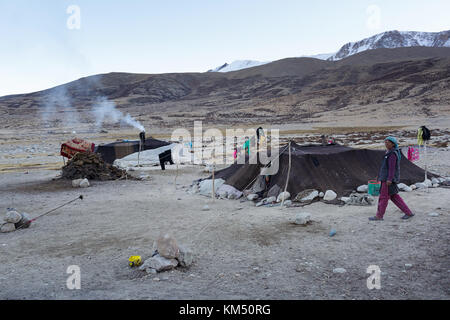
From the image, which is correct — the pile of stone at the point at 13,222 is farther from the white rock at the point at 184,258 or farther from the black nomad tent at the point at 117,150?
the black nomad tent at the point at 117,150

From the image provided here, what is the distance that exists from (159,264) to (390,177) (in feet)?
13.1

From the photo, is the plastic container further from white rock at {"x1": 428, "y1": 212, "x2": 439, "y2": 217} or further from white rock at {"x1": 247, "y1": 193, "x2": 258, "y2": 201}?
white rock at {"x1": 247, "y1": 193, "x2": 258, "y2": 201}

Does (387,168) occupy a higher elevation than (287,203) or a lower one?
higher

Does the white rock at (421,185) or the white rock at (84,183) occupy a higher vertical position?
the white rock at (421,185)

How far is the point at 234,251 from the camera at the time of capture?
16.8 feet

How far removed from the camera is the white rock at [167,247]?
4.41 metres

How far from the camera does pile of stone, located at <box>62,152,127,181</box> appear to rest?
40.2 feet

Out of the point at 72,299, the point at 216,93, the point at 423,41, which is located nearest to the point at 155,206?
the point at 72,299

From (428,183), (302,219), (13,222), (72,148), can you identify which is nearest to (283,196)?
(302,219)

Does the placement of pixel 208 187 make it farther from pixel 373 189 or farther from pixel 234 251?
pixel 234 251

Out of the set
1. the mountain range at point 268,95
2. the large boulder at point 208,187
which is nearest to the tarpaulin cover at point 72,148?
the large boulder at point 208,187

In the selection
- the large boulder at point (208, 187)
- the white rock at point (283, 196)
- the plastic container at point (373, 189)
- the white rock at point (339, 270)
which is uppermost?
the plastic container at point (373, 189)

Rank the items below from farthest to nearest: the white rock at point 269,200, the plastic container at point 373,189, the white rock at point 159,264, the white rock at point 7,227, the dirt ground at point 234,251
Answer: the white rock at point 269,200
the plastic container at point 373,189
the white rock at point 7,227
the white rock at point 159,264
the dirt ground at point 234,251
